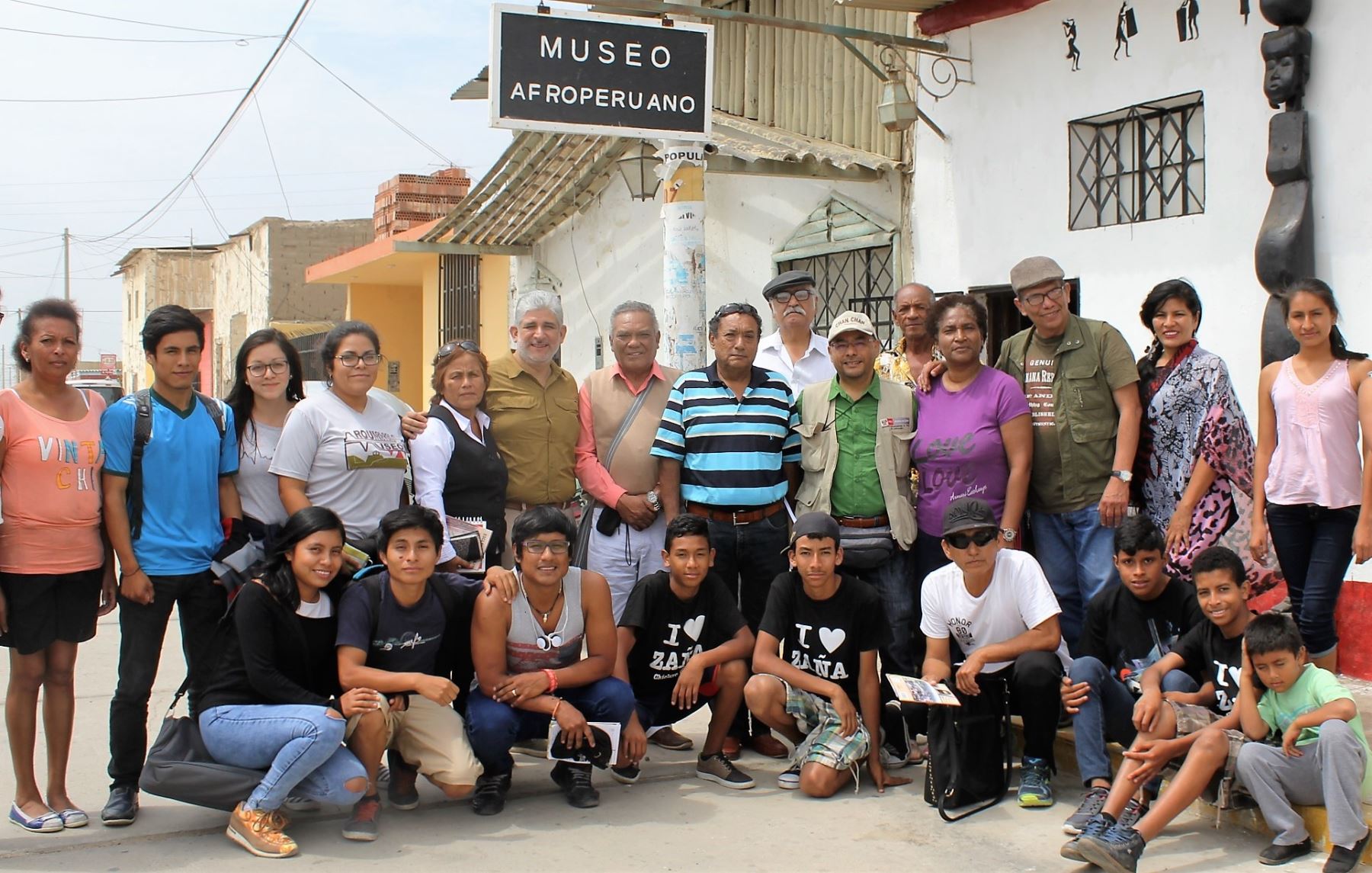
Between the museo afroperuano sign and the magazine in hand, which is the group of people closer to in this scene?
the magazine in hand

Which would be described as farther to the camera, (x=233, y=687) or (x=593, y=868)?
(x=233, y=687)

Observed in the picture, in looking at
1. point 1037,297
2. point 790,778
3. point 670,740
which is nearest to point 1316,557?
point 1037,297

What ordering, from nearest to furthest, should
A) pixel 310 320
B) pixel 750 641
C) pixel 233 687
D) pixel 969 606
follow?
pixel 233 687 → pixel 969 606 → pixel 750 641 → pixel 310 320

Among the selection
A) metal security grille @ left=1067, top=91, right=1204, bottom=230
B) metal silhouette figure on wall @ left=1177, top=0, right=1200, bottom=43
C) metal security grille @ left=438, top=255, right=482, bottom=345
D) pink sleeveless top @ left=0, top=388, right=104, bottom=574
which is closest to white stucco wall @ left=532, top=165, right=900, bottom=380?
metal security grille @ left=438, top=255, right=482, bottom=345

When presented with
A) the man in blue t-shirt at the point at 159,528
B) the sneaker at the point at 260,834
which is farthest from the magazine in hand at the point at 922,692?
the man in blue t-shirt at the point at 159,528

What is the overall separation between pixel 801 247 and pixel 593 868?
6.67m

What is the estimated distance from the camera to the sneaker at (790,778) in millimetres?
5082

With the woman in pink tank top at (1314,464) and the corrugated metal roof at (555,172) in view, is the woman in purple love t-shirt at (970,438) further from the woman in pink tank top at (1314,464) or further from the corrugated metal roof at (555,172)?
the corrugated metal roof at (555,172)

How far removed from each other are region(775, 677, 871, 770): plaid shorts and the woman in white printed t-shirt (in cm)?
179

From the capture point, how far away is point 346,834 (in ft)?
14.7

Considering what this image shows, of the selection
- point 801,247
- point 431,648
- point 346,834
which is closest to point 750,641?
point 431,648

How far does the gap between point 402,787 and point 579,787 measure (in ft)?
2.24

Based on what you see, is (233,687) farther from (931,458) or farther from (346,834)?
(931,458)

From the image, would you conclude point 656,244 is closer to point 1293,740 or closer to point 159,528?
point 159,528
